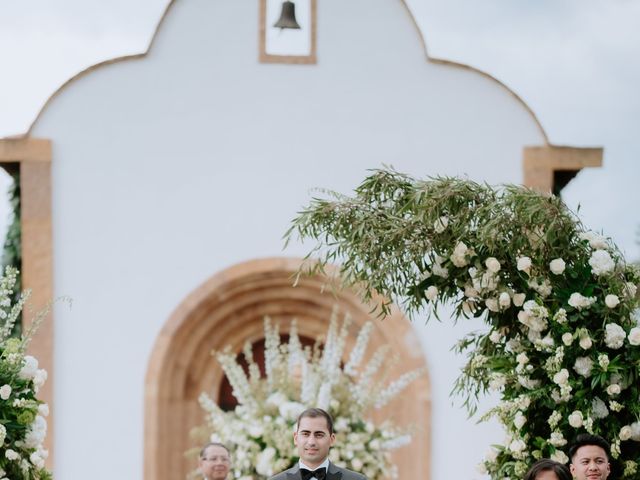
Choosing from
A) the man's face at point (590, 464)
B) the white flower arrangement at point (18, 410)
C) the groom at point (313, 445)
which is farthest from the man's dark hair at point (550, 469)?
the white flower arrangement at point (18, 410)

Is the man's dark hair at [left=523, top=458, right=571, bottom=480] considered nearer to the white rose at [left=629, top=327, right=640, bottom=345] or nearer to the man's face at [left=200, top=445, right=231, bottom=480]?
the white rose at [left=629, top=327, right=640, bottom=345]

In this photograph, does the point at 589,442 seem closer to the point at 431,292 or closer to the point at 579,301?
the point at 579,301

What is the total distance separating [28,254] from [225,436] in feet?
10.3

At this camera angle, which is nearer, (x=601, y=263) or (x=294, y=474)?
(x=294, y=474)

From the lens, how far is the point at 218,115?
12719 mm

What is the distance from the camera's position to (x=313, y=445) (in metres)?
6.29

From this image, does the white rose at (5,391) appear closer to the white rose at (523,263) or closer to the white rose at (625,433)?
the white rose at (523,263)

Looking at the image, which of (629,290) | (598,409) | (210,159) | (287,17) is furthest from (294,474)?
(287,17)

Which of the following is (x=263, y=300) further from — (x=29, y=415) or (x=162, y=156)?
(x=29, y=415)

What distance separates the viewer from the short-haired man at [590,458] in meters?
6.79

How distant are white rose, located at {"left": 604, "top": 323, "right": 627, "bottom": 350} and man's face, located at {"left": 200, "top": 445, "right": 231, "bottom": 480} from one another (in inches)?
95.5

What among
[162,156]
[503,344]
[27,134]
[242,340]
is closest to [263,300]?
[242,340]

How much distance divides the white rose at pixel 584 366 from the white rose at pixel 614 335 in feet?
0.47

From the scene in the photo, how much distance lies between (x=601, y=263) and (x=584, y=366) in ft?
1.90
